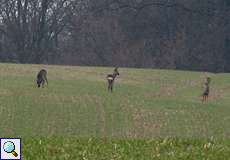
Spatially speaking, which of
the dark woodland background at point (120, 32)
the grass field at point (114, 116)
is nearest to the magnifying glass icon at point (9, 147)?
the grass field at point (114, 116)

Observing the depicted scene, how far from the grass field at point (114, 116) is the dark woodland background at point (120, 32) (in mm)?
21803

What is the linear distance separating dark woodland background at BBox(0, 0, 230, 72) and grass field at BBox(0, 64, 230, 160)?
2180 centimetres

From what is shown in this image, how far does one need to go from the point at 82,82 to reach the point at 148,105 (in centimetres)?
982

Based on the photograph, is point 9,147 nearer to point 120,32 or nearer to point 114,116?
point 114,116

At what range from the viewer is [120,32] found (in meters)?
67.2

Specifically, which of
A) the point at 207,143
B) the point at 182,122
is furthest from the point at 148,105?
the point at 207,143

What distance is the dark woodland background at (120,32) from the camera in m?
64.0

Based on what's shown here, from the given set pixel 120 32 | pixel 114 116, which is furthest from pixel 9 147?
pixel 120 32

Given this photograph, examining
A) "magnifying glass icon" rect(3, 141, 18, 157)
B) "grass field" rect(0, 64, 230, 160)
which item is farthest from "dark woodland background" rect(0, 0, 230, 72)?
"magnifying glass icon" rect(3, 141, 18, 157)

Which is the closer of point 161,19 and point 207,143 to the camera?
point 207,143

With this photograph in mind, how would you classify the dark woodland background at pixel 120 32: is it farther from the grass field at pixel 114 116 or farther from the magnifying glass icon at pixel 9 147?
the magnifying glass icon at pixel 9 147

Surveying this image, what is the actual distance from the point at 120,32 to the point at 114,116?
136 feet

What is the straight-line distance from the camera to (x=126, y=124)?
24828 millimetres

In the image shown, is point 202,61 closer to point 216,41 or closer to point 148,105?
point 216,41
